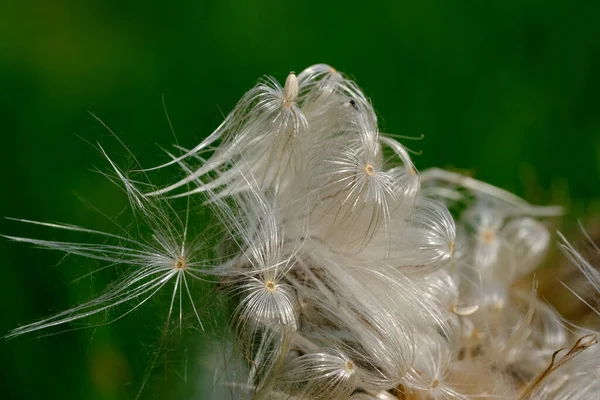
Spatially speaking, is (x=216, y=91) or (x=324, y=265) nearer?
(x=324, y=265)

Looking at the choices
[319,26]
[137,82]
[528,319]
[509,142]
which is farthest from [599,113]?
[528,319]

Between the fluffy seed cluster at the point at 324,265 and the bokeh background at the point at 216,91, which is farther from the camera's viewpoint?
the bokeh background at the point at 216,91

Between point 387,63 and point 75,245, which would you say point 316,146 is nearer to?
point 75,245

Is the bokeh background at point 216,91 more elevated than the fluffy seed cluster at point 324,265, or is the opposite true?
the fluffy seed cluster at point 324,265

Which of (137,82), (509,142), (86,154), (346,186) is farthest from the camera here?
(509,142)

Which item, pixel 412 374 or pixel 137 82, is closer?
pixel 412 374
